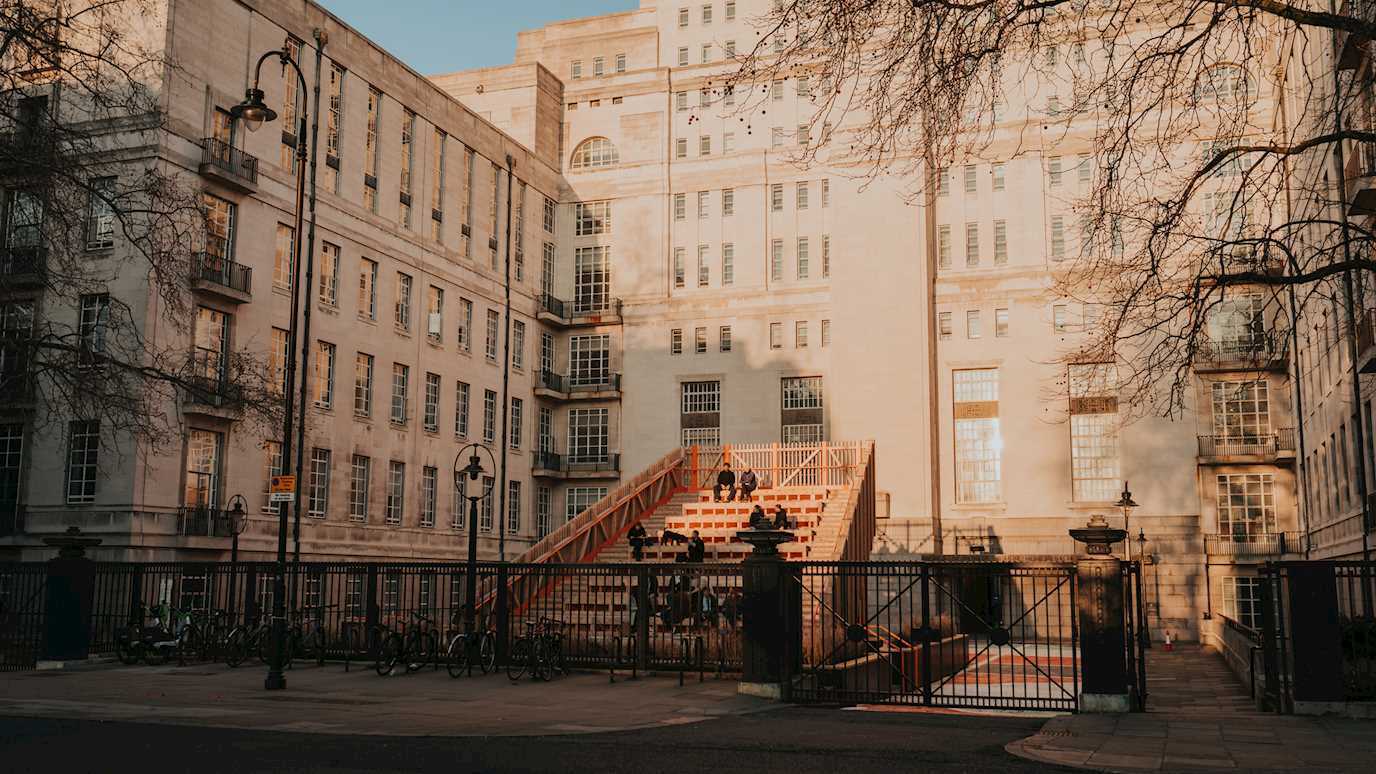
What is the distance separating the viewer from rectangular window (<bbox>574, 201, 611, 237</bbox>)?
6512cm

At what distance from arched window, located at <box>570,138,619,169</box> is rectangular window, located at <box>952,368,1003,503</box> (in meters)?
23.0

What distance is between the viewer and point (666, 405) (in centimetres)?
6228

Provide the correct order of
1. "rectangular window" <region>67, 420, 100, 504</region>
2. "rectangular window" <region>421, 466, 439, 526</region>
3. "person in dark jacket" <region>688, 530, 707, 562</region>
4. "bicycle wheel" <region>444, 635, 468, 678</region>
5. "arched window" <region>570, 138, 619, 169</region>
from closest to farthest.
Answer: "bicycle wheel" <region>444, 635, 468, 678</region> < "person in dark jacket" <region>688, 530, 707, 562</region> < "rectangular window" <region>67, 420, 100, 504</region> < "rectangular window" <region>421, 466, 439, 526</region> < "arched window" <region>570, 138, 619, 169</region>

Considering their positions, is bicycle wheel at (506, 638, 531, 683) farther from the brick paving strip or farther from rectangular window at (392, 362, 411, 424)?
rectangular window at (392, 362, 411, 424)

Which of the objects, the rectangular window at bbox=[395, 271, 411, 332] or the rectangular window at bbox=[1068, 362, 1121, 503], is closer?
the rectangular window at bbox=[395, 271, 411, 332]

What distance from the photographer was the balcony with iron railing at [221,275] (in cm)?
3884

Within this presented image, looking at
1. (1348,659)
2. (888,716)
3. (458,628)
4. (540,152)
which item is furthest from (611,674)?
(540,152)

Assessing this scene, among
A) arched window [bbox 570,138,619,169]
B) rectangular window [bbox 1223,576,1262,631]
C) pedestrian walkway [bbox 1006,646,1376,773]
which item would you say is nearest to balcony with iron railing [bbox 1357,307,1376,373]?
pedestrian walkway [bbox 1006,646,1376,773]

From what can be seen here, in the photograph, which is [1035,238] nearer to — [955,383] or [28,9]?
[955,383]

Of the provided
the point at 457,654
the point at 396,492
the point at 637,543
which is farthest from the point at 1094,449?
the point at 457,654

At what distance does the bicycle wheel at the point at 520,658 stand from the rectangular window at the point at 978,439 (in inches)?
1478

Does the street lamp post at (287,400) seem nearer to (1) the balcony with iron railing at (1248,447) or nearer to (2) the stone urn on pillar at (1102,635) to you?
(2) the stone urn on pillar at (1102,635)

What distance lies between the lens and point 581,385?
210 ft

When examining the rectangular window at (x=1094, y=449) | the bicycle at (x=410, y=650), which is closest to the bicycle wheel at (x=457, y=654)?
the bicycle at (x=410, y=650)
